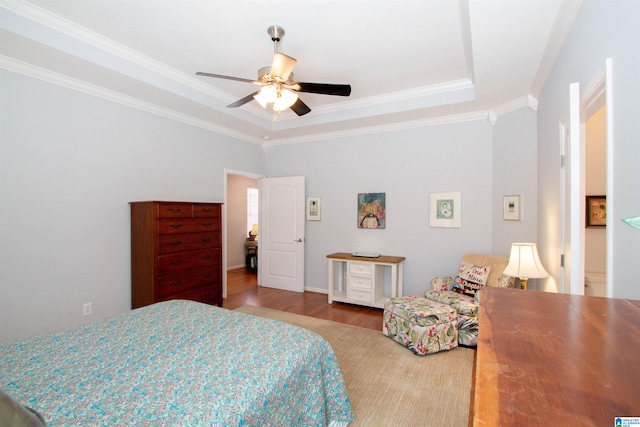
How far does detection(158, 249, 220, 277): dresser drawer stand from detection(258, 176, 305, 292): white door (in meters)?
1.39

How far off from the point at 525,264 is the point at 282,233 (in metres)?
3.56

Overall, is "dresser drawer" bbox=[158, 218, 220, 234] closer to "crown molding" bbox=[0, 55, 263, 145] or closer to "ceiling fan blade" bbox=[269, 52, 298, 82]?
"crown molding" bbox=[0, 55, 263, 145]

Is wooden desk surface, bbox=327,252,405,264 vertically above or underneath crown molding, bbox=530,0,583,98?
underneath

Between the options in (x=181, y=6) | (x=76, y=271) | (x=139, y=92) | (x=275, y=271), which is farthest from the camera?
(x=275, y=271)

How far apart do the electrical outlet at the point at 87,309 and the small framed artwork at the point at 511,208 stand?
15.7 feet

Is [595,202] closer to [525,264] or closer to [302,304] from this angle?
[525,264]

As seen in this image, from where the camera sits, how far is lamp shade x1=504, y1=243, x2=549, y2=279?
8.29 ft

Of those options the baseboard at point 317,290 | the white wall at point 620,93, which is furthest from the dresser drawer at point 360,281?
the white wall at point 620,93

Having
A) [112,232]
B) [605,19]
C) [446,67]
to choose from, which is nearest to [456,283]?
[446,67]

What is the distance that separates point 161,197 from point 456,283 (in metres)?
3.82

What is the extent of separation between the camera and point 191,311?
217 cm

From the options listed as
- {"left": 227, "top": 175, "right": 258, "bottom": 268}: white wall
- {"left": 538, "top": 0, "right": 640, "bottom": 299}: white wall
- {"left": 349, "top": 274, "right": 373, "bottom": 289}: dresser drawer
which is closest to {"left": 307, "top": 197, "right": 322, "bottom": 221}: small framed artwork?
{"left": 349, "top": 274, "right": 373, "bottom": 289}: dresser drawer

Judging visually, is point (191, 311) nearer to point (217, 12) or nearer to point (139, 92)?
point (217, 12)

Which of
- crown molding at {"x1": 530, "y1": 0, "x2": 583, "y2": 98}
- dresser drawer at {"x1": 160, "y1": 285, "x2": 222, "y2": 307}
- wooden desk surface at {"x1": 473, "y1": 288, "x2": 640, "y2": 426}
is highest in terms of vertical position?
crown molding at {"x1": 530, "y1": 0, "x2": 583, "y2": 98}
